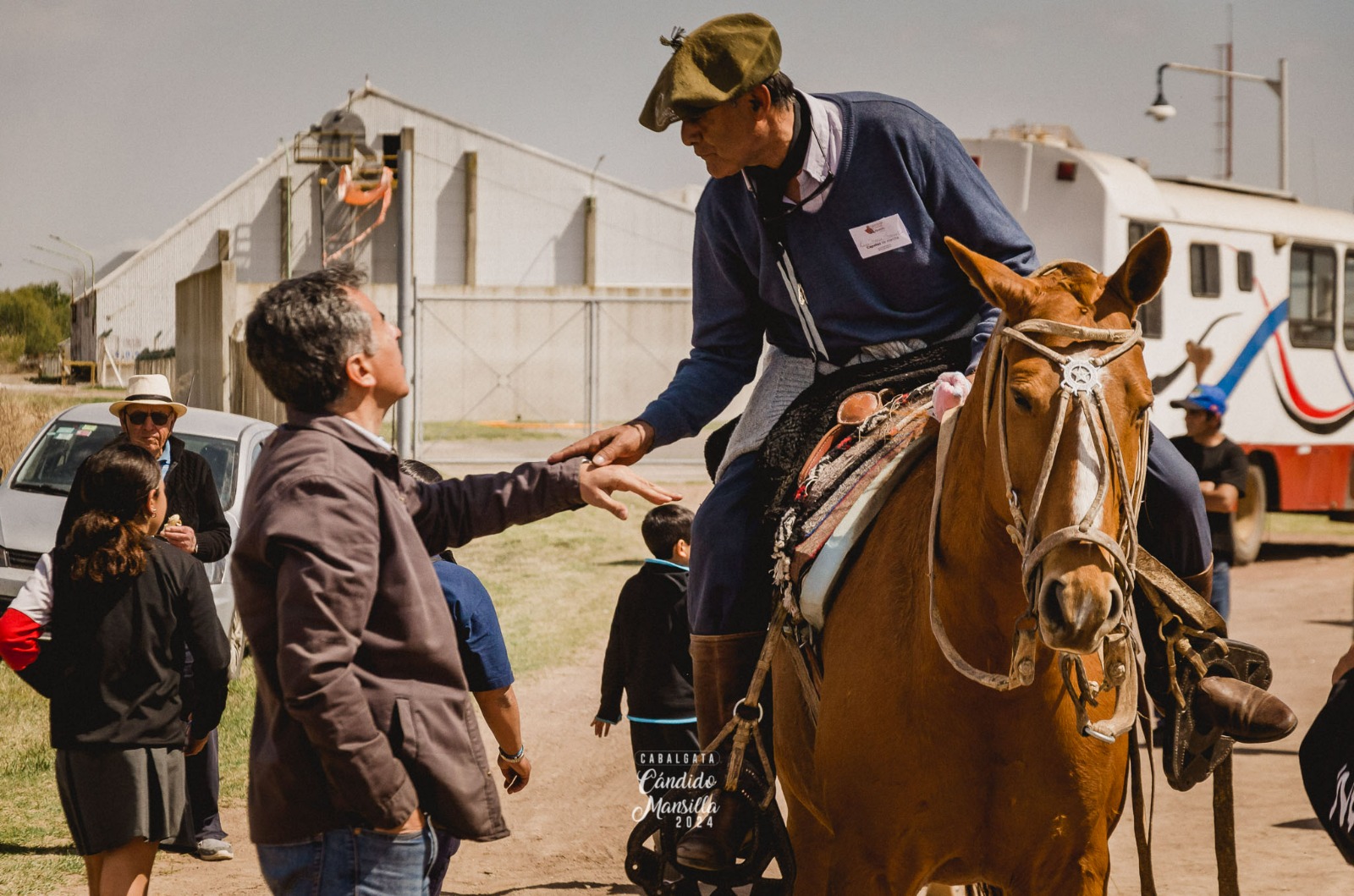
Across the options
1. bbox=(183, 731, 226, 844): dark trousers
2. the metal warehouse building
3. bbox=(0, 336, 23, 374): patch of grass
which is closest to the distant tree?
bbox=(0, 336, 23, 374): patch of grass

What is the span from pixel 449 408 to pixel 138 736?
93.2 ft

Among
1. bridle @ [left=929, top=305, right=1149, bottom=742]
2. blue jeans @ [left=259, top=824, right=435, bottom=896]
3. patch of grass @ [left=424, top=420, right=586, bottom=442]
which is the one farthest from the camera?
patch of grass @ [left=424, top=420, right=586, bottom=442]

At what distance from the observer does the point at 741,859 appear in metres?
3.98

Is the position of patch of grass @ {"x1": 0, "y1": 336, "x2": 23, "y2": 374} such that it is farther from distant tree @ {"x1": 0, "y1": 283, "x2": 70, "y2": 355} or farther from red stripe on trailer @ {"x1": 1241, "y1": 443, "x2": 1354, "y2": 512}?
red stripe on trailer @ {"x1": 1241, "y1": 443, "x2": 1354, "y2": 512}

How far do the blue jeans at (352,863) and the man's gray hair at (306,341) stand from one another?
903 mm

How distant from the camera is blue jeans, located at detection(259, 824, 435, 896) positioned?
274cm

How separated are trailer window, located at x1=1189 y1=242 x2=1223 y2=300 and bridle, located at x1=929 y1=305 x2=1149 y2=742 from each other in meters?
15.0

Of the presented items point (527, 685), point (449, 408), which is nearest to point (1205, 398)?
point (527, 685)

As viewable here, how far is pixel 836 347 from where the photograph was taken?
414 centimetres

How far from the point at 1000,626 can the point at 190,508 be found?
4.95 m

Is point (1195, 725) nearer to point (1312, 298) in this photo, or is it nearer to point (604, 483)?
point (604, 483)

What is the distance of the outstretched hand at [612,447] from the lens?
11.7 ft

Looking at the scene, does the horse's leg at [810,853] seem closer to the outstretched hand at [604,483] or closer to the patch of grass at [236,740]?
the outstretched hand at [604,483]

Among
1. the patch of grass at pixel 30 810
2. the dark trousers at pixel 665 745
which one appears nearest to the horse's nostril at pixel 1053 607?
the dark trousers at pixel 665 745
